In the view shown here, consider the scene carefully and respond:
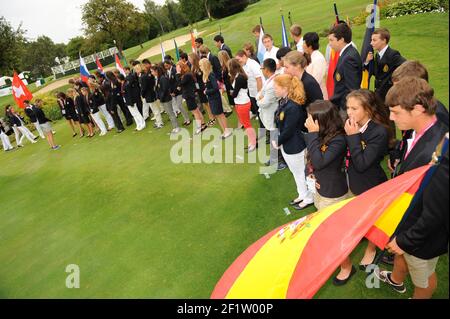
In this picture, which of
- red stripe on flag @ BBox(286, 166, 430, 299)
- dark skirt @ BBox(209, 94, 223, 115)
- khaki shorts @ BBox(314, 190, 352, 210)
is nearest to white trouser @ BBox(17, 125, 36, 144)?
dark skirt @ BBox(209, 94, 223, 115)

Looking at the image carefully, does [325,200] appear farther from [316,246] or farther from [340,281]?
[316,246]

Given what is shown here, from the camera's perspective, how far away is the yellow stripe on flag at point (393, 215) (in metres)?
2.83

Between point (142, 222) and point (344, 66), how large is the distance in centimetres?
463

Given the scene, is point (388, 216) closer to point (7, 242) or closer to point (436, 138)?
point (436, 138)

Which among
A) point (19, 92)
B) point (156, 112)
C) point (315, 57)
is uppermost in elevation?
point (19, 92)

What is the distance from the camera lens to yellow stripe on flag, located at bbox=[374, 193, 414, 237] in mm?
2828

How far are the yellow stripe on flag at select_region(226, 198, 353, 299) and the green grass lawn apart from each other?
96 cm

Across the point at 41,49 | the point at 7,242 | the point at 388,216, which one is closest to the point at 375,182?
the point at 388,216

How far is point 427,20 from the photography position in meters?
13.1

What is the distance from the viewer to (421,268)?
9.50 ft

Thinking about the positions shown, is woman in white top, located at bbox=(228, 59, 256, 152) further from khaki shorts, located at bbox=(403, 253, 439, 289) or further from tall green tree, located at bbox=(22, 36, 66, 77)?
tall green tree, located at bbox=(22, 36, 66, 77)

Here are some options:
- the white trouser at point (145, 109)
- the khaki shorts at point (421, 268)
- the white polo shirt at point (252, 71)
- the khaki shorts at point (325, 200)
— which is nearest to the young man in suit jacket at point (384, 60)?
the khaki shorts at point (325, 200)

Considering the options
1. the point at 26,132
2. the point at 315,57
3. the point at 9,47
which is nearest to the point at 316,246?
the point at 315,57

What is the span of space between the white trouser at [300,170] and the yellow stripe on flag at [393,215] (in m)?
2.34
